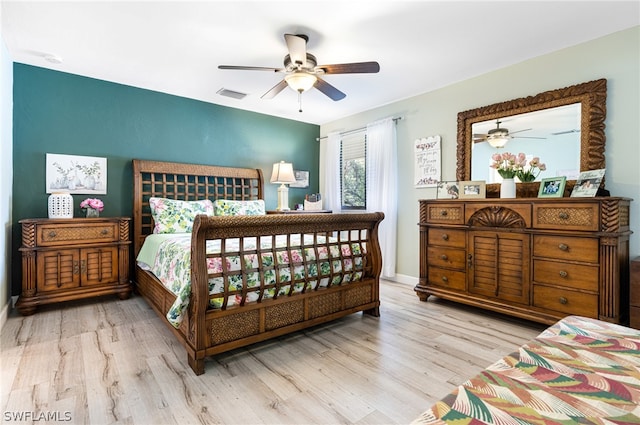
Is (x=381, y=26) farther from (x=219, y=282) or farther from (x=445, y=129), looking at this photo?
(x=219, y=282)

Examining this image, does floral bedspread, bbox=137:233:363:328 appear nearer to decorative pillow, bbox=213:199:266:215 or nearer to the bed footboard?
the bed footboard

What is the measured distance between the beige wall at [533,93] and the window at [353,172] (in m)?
0.52

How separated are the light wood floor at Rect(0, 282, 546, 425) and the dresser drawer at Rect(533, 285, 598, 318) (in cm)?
28

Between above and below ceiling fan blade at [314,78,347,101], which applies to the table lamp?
below

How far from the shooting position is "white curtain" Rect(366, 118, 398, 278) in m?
4.47

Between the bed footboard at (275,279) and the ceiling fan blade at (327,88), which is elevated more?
the ceiling fan blade at (327,88)

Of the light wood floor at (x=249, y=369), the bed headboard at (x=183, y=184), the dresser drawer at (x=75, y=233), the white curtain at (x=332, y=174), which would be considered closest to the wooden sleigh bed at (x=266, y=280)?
the light wood floor at (x=249, y=369)

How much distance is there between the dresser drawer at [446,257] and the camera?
10.9 feet

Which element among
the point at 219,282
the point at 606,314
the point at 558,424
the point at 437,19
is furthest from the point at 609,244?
the point at 219,282

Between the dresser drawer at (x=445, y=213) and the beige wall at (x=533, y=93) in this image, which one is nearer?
the beige wall at (x=533, y=93)

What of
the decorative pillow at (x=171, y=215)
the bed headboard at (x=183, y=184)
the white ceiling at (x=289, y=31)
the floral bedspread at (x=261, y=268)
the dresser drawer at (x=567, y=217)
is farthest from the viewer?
the bed headboard at (x=183, y=184)

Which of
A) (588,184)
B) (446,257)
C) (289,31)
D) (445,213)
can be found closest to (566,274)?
(588,184)

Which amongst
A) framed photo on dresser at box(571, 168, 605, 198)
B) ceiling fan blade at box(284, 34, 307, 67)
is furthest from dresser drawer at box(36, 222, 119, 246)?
framed photo on dresser at box(571, 168, 605, 198)

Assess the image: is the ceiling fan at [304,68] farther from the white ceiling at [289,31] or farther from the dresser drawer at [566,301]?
the dresser drawer at [566,301]
